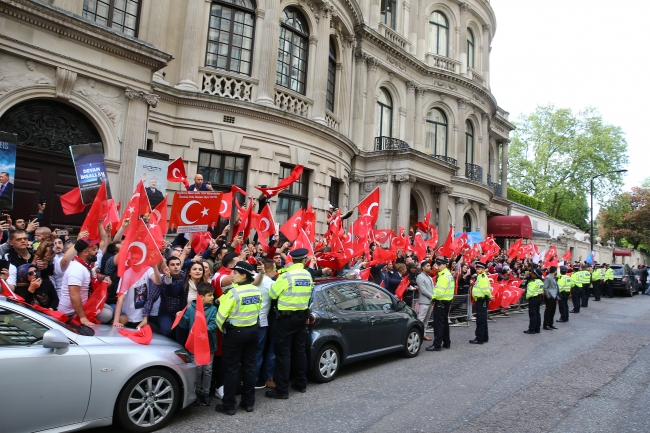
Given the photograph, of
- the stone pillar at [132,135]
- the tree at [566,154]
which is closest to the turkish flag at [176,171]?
the stone pillar at [132,135]

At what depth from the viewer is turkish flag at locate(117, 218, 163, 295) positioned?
5832 millimetres

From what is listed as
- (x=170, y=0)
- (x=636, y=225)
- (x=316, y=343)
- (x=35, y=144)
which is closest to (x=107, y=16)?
(x=170, y=0)

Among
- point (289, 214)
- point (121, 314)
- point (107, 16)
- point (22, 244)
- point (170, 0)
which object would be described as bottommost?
point (121, 314)

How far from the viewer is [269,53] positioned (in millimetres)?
15633

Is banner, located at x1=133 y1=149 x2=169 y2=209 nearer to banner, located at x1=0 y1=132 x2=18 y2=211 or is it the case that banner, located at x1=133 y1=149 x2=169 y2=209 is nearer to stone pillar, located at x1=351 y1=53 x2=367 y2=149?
banner, located at x1=0 y1=132 x2=18 y2=211

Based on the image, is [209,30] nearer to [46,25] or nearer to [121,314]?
[46,25]

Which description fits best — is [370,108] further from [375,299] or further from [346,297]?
[346,297]

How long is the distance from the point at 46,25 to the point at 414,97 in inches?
736

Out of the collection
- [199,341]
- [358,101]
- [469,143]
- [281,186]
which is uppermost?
[469,143]

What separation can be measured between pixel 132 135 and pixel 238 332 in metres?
7.92

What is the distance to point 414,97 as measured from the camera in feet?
83.6

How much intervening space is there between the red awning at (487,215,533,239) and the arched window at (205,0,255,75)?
69.8 feet

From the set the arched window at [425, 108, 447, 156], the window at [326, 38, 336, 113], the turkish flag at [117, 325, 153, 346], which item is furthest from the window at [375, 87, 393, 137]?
the turkish flag at [117, 325, 153, 346]

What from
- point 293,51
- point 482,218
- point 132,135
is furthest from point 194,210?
point 482,218
